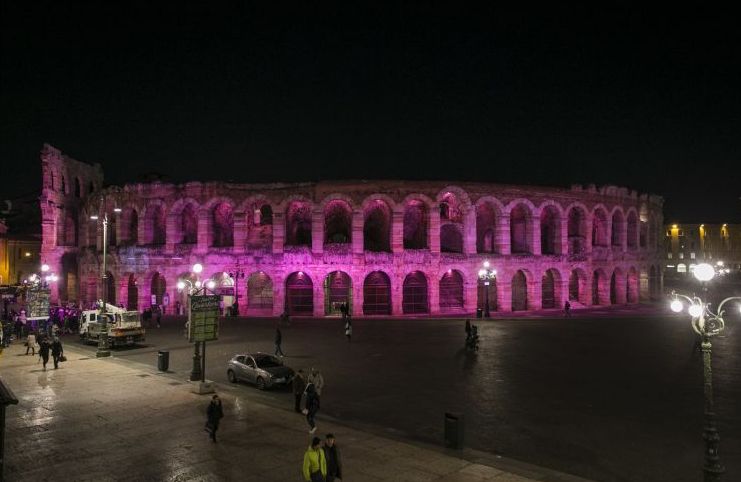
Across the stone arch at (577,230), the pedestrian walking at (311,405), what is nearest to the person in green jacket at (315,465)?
the pedestrian walking at (311,405)

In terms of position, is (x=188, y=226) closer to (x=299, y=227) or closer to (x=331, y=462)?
(x=299, y=227)

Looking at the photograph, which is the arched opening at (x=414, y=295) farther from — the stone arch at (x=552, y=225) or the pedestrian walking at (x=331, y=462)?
the pedestrian walking at (x=331, y=462)

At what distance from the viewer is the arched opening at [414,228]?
47.4 meters

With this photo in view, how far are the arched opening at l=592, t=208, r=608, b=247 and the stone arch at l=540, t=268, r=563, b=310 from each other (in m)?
6.98

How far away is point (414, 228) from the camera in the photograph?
49.4 metres

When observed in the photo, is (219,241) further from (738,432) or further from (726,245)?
(726,245)

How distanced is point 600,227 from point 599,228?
27cm

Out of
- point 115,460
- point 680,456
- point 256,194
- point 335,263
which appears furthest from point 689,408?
point 256,194

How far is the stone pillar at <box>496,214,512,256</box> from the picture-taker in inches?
1750

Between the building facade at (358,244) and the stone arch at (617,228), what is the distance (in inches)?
4.3

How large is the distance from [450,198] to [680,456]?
116 feet

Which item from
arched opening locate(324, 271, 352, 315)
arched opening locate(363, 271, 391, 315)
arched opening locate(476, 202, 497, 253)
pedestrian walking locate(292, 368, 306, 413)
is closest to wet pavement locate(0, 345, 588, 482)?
pedestrian walking locate(292, 368, 306, 413)

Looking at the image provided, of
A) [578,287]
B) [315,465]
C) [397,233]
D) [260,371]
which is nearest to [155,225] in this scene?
[397,233]

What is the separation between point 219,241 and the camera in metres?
49.3
